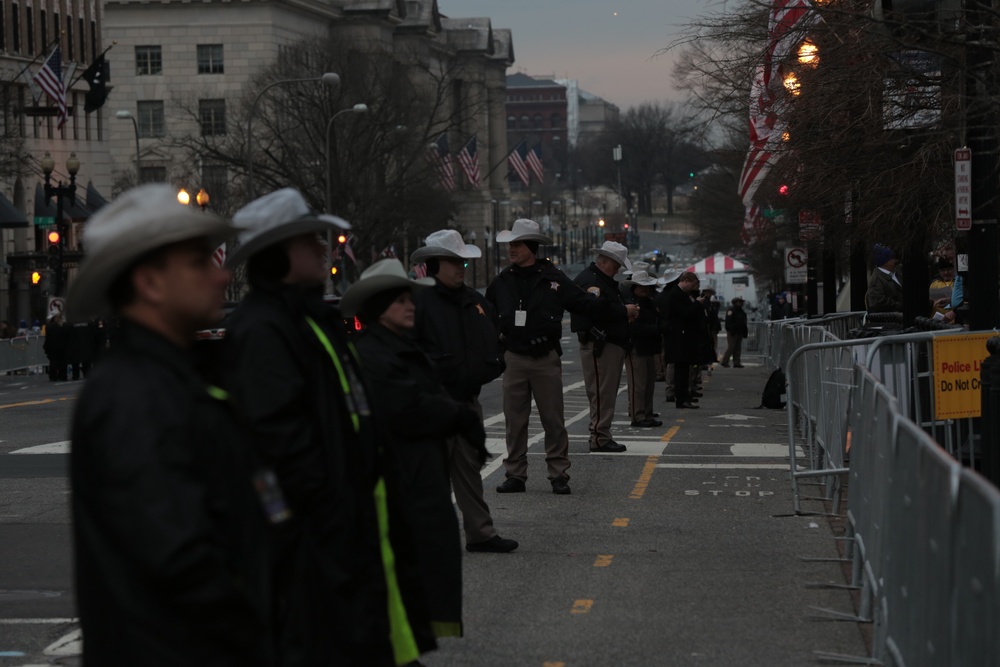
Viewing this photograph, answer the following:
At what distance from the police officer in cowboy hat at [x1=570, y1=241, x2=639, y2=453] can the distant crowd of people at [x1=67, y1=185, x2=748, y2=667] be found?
29.6 feet

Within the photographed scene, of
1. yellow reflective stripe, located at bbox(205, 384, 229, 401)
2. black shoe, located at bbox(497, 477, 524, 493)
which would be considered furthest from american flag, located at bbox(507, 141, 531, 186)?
yellow reflective stripe, located at bbox(205, 384, 229, 401)

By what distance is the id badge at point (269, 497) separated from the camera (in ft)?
14.1

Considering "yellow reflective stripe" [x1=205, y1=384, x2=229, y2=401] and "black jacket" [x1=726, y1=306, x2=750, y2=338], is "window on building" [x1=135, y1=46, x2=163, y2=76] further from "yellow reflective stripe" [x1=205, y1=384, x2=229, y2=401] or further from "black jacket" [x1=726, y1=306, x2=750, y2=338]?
"yellow reflective stripe" [x1=205, y1=384, x2=229, y2=401]

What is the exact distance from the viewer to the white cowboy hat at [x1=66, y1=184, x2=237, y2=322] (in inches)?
162

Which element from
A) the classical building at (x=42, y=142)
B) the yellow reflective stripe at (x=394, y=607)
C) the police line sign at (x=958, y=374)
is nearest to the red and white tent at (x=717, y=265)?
the classical building at (x=42, y=142)

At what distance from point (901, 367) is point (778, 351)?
17.1 m

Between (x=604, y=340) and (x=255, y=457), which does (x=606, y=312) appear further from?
(x=255, y=457)

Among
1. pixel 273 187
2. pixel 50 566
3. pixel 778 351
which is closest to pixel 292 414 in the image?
pixel 50 566

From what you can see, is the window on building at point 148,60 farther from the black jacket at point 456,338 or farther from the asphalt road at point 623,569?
the black jacket at point 456,338

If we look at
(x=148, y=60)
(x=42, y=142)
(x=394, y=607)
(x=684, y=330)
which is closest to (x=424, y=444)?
(x=394, y=607)

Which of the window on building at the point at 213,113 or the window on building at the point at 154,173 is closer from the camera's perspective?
the window on building at the point at 154,173

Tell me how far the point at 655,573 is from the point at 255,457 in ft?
21.0

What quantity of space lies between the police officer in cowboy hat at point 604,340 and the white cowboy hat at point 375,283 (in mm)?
8807

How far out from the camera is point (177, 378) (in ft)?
13.4
